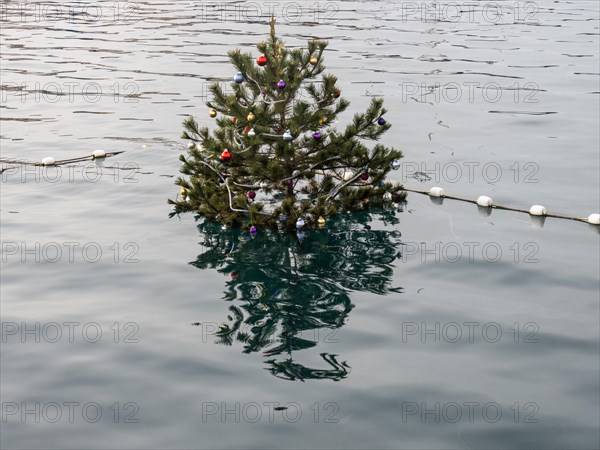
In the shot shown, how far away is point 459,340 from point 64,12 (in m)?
27.7

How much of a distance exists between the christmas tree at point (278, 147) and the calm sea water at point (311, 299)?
366 millimetres

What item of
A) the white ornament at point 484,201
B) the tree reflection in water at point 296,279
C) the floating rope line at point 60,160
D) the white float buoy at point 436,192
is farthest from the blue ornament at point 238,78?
the floating rope line at point 60,160

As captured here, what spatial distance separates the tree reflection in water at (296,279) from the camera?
27.2ft

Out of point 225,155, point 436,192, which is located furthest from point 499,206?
point 225,155

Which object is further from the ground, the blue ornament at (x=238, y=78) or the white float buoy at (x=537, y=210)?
the blue ornament at (x=238, y=78)

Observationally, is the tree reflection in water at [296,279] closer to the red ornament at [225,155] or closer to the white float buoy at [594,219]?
the red ornament at [225,155]

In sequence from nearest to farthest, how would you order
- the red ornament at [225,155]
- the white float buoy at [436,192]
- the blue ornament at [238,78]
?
1. the blue ornament at [238,78]
2. the red ornament at [225,155]
3. the white float buoy at [436,192]

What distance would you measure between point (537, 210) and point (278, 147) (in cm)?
369

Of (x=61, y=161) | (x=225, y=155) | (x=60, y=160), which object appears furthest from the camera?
(x=60, y=160)

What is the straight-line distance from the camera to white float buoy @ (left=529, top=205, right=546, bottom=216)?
38.7 feet

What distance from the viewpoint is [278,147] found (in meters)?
10.3

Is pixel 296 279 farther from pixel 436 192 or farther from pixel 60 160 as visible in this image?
pixel 60 160

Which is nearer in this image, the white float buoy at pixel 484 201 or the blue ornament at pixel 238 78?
the blue ornament at pixel 238 78

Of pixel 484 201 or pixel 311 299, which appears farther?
pixel 484 201
